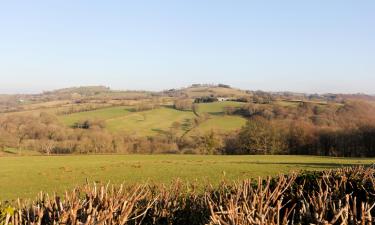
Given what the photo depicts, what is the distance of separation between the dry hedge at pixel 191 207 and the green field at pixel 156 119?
87.4 meters

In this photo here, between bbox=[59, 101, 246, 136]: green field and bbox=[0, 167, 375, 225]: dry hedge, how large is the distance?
287ft

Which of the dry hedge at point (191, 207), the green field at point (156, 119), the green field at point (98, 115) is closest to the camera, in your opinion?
the dry hedge at point (191, 207)

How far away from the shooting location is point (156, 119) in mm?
115875

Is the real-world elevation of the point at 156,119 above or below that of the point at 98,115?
below

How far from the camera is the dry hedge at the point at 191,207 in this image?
19.2 ft

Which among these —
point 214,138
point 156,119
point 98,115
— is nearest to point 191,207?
point 214,138

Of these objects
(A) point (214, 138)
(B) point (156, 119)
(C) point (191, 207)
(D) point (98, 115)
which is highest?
(C) point (191, 207)

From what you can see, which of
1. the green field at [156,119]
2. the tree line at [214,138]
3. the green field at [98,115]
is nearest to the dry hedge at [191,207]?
the tree line at [214,138]

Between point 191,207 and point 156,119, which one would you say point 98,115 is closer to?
point 156,119

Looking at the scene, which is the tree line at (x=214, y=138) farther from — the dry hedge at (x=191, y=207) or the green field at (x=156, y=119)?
the dry hedge at (x=191, y=207)

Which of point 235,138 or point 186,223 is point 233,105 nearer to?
point 235,138

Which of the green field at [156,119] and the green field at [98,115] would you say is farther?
the green field at [98,115]

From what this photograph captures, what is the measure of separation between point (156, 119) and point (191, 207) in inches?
4235

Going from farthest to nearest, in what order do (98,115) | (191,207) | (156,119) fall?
1. (98,115)
2. (156,119)
3. (191,207)
